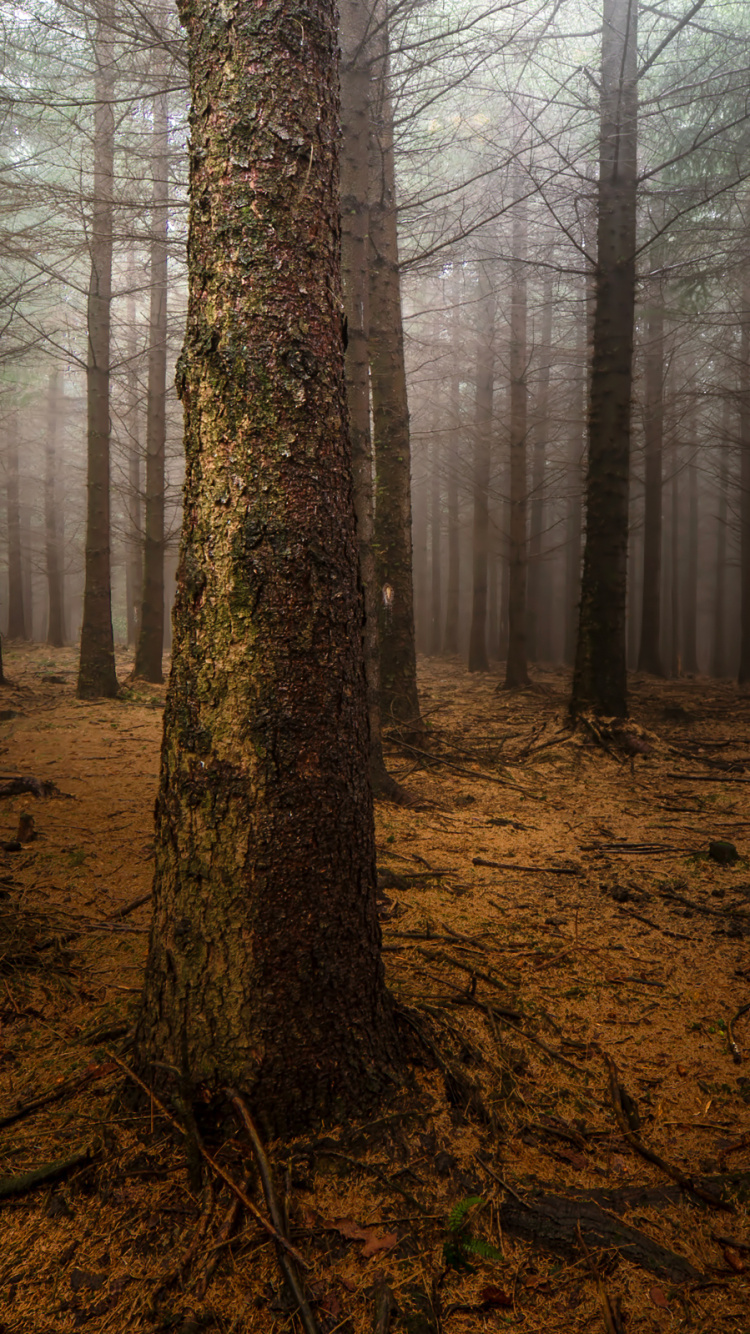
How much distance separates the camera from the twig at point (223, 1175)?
61.0 inches

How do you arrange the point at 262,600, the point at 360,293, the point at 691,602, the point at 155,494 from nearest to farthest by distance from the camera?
the point at 262,600 → the point at 360,293 → the point at 155,494 → the point at 691,602

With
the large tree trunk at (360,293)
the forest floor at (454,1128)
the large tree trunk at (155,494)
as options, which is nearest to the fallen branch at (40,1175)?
the forest floor at (454,1128)

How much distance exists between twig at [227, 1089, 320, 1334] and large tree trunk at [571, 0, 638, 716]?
20.5ft

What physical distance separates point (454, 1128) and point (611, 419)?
722cm

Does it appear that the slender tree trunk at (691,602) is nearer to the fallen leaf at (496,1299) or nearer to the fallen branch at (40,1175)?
the fallen leaf at (496,1299)

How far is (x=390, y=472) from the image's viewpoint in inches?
293

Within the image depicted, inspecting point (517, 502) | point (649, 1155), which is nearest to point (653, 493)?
point (517, 502)

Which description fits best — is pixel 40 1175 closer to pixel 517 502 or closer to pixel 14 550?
pixel 517 502

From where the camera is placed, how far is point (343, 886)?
1.99 meters

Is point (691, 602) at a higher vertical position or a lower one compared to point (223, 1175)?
higher

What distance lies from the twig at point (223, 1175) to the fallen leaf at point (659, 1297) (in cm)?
76

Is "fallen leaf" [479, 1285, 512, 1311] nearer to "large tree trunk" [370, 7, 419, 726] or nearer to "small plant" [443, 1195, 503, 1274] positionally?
"small plant" [443, 1195, 503, 1274]

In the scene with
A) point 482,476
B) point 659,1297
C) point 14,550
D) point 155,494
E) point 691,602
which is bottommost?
point 659,1297

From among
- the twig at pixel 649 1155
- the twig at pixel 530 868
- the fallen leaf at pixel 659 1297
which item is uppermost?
the twig at pixel 530 868
